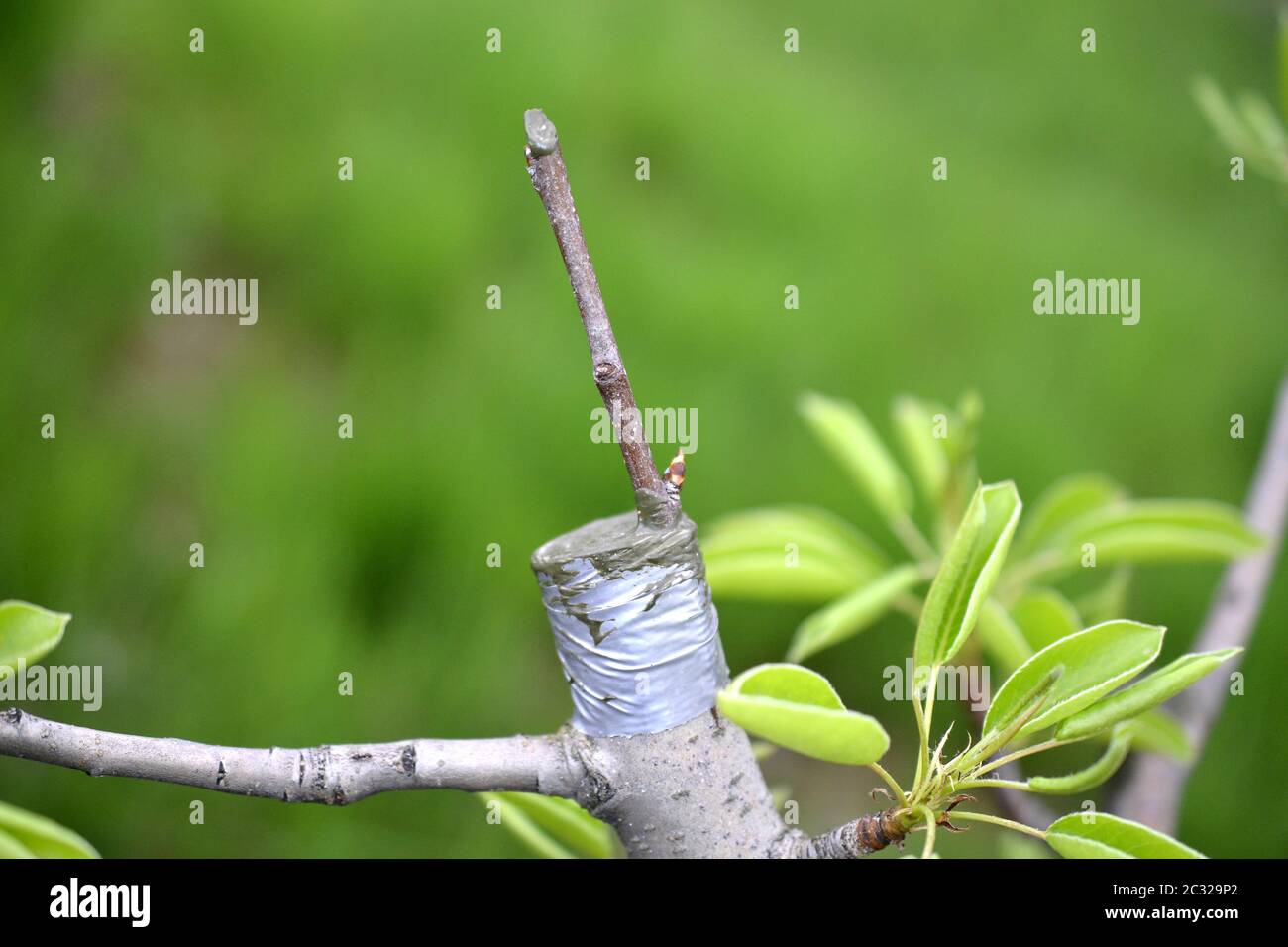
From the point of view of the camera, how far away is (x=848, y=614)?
63 cm

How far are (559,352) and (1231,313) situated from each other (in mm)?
1152

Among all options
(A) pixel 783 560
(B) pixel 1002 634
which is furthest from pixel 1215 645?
(A) pixel 783 560

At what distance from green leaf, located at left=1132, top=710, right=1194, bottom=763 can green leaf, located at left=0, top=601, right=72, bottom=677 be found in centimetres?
58

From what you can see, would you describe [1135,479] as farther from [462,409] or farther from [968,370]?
[462,409]

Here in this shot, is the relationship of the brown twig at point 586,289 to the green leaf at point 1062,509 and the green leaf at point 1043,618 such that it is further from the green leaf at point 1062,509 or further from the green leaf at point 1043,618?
the green leaf at point 1062,509

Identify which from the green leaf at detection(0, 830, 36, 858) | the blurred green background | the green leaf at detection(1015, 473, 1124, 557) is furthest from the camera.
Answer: the blurred green background

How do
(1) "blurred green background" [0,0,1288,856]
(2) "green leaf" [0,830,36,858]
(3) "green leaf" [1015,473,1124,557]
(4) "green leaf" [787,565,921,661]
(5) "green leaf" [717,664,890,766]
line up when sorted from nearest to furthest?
(5) "green leaf" [717,664,890,766]
(2) "green leaf" [0,830,36,858]
(4) "green leaf" [787,565,921,661]
(3) "green leaf" [1015,473,1124,557]
(1) "blurred green background" [0,0,1288,856]

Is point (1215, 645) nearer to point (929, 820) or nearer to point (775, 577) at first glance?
point (775, 577)

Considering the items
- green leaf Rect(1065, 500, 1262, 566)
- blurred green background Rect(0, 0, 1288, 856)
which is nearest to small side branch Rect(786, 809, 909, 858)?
green leaf Rect(1065, 500, 1262, 566)

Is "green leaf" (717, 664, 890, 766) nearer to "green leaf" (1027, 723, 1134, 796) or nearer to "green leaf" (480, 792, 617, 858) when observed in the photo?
"green leaf" (1027, 723, 1134, 796)

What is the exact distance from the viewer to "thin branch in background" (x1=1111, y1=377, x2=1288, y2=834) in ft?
2.20

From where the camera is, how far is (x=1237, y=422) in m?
1.58

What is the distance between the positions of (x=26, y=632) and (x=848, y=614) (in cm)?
44
